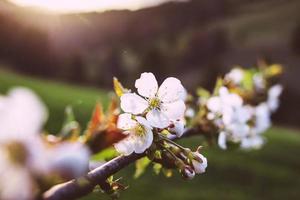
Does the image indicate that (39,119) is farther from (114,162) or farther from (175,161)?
(175,161)

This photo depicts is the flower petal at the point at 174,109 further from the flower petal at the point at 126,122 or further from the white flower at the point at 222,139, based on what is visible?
the white flower at the point at 222,139

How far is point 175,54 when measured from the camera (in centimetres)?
3425

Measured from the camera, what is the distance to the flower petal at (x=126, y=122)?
0.70 meters

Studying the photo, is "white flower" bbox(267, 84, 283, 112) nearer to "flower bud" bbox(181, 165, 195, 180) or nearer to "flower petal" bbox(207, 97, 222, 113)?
"flower petal" bbox(207, 97, 222, 113)

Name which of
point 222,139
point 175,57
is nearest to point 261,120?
point 222,139

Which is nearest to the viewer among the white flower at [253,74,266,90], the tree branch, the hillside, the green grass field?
the tree branch

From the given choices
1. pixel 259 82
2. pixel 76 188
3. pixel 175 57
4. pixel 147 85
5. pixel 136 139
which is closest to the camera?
pixel 76 188

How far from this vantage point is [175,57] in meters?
33.8

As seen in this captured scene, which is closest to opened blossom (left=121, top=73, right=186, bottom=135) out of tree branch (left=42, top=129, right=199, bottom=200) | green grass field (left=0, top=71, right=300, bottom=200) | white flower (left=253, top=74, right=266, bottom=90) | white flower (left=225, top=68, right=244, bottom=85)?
tree branch (left=42, top=129, right=199, bottom=200)

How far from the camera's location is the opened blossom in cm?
70

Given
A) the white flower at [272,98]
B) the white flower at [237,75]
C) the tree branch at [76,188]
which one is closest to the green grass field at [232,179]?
the white flower at [272,98]

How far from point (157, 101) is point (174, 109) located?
0.08 feet

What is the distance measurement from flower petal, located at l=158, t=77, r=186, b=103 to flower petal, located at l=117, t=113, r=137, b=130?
0.17 feet

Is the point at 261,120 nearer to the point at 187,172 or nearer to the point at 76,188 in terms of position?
the point at 187,172
